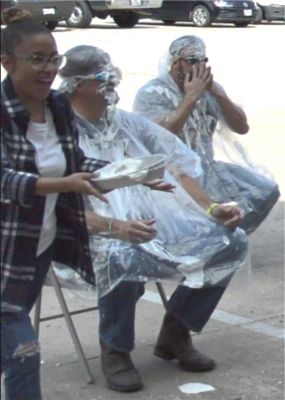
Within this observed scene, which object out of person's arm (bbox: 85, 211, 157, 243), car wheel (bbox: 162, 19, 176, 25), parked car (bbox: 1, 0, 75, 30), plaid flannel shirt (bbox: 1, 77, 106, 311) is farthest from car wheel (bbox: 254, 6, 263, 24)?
plaid flannel shirt (bbox: 1, 77, 106, 311)

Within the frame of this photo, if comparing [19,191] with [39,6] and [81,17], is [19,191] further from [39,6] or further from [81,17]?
[81,17]

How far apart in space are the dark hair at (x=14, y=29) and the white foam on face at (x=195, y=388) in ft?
5.67

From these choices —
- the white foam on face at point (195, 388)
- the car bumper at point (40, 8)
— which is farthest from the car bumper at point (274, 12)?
the white foam on face at point (195, 388)

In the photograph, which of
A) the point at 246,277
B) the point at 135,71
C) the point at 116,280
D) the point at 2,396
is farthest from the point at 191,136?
the point at 135,71

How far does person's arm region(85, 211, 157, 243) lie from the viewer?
12.4 feet

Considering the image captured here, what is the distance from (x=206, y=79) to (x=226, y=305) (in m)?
1.23

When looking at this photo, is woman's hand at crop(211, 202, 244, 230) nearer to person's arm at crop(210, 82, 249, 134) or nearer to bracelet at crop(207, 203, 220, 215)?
bracelet at crop(207, 203, 220, 215)

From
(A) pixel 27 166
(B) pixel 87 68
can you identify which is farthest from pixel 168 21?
(A) pixel 27 166

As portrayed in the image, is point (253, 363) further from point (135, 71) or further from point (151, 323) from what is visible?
point (135, 71)

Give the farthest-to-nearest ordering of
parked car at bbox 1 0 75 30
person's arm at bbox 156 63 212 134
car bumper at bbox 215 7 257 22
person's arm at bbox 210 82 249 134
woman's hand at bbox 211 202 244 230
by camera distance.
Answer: car bumper at bbox 215 7 257 22 < person's arm at bbox 210 82 249 134 < person's arm at bbox 156 63 212 134 < woman's hand at bbox 211 202 244 230 < parked car at bbox 1 0 75 30

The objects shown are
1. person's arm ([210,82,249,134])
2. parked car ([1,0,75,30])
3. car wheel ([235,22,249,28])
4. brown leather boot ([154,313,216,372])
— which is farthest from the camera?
car wheel ([235,22,249,28])

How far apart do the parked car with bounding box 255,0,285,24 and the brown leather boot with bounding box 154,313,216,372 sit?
1969cm

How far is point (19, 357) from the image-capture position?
3.26 meters

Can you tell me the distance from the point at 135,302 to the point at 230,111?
55.3 inches
